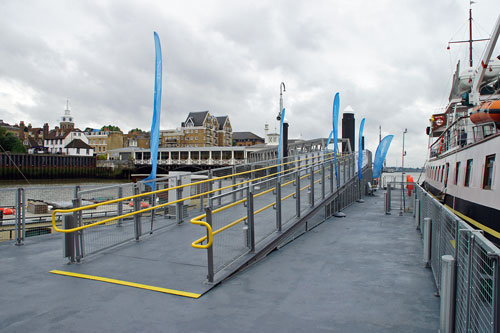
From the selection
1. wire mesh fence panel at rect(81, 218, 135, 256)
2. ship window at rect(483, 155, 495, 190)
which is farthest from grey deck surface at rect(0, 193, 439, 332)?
ship window at rect(483, 155, 495, 190)

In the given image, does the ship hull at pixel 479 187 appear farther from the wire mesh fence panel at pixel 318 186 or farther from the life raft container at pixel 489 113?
the wire mesh fence panel at pixel 318 186

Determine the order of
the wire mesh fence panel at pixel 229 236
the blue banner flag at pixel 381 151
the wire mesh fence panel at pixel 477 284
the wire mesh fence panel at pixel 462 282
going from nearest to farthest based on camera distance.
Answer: the wire mesh fence panel at pixel 477 284 → the wire mesh fence panel at pixel 462 282 → the wire mesh fence panel at pixel 229 236 → the blue banner flag at pixel 381 151

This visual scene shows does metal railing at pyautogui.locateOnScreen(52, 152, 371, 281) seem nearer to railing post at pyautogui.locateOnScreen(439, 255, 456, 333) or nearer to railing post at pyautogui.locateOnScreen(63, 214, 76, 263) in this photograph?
railing post at pyautogui.locateOnScreen(63, 214, 76, 263)

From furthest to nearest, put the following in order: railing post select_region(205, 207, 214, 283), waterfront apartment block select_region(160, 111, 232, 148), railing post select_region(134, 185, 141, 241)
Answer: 1. waterfront apartment block select_region(160, 111, 232, 148)
2. railing post select_region(134, 185, 141, 241)
3. railing post select_region(205, 207, 214, 283)

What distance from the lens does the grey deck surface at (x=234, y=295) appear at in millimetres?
4137

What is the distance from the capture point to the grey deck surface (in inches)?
163

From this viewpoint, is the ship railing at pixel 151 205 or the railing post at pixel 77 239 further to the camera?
the ship railing at pixel 151 205

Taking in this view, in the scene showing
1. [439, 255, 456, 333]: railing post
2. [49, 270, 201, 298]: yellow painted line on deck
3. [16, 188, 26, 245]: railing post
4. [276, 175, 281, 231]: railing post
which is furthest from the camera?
[16, 188, 26, 245]: railing post

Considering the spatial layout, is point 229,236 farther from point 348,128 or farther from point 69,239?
point 348,128

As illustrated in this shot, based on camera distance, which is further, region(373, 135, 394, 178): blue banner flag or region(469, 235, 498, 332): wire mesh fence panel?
region(373, 135, 394, 178): blue banner flag

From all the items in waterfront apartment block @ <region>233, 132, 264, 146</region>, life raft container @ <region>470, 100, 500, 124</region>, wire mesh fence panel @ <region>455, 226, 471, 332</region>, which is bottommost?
wire mesh fence panel @ <region>455, 226, 471, 332</region>

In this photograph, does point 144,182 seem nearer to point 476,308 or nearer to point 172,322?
point 172,322

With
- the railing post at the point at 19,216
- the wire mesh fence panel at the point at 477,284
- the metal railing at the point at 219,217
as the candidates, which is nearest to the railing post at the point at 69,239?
the metal railing at the point at 219,217

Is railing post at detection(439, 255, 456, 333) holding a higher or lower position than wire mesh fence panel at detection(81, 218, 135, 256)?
higher
